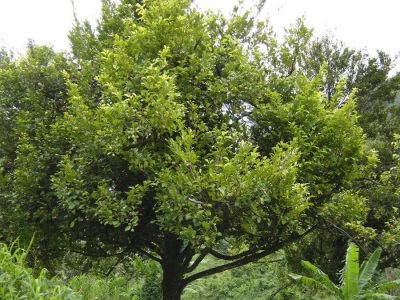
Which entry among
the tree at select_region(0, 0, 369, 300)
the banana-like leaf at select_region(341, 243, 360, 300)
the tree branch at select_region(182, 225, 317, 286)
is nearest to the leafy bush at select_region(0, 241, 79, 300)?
the tree at select_region(0, 0, 369, 300)

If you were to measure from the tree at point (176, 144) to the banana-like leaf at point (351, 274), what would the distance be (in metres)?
0.65

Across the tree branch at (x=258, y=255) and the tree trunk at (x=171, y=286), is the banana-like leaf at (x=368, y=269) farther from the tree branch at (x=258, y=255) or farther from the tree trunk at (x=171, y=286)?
the tree trunk at (x=171, y=286)

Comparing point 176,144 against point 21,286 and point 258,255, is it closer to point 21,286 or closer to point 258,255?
point 21,286

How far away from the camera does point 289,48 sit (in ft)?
19.7

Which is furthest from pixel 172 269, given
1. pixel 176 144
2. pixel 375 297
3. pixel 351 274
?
pixel 375 297

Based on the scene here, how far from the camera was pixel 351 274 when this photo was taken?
20.7 feet

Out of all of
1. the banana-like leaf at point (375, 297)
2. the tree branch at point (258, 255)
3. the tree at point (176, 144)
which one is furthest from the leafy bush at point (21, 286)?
the banana-like leaf at point (375, 297)

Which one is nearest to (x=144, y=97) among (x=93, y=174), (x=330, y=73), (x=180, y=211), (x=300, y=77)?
(x=93, y=174)

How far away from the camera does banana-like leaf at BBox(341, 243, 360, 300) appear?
616 cm

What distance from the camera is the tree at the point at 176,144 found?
439cm

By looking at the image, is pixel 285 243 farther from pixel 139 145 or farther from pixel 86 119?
pixel 86 119

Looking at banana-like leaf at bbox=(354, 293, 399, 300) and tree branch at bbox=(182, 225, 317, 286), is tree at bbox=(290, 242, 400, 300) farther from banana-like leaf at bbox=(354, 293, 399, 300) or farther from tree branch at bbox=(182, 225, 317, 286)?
tree branch at bbox=(182, 225, 317, 286)

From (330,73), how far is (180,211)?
10342 mm

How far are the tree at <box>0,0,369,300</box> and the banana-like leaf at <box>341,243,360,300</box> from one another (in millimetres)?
649
